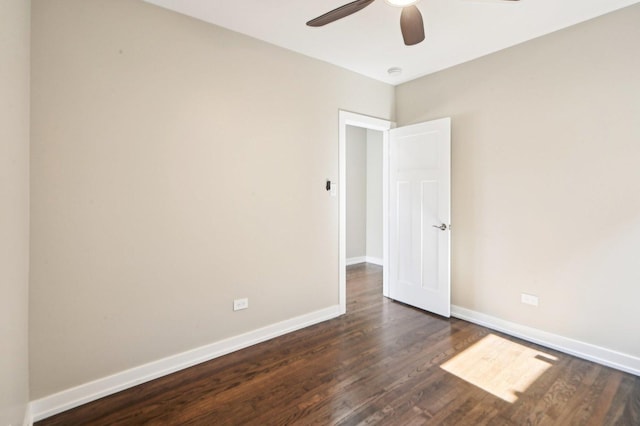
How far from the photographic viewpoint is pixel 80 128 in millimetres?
2002

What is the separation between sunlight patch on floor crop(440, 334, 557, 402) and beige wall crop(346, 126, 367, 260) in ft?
11.0

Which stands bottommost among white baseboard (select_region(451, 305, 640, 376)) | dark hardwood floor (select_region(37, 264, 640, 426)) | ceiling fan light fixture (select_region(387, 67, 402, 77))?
dark hardwood floor (select_region(37, 264, 640, 426))

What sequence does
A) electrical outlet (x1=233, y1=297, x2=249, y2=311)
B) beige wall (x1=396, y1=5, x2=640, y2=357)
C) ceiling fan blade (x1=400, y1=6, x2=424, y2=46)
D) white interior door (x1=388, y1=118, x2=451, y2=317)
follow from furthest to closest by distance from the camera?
white interior door (x1=388, y1=118, x2=451, y2=317)
electrical outlet (x1=233, y1=297, x2=249, y2=311)
beige wall (x1=396, y1=5, x2=640, y2=357)
ceiling fan blade (x1=400, y1=6, x2=424, y2=46)

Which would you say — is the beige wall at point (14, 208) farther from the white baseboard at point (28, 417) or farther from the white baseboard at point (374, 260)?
the white baseboard at point (374, 260)

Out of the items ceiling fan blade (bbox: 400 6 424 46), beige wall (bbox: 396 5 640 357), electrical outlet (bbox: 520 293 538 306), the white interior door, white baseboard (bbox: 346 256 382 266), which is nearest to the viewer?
ceiling fan blade (bbox: 400 6 424 46)

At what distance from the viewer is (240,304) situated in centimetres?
Result: 275

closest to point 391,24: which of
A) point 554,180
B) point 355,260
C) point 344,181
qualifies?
point 344,181

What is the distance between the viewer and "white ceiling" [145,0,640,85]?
2273mm

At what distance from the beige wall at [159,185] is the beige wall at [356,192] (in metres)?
2.75

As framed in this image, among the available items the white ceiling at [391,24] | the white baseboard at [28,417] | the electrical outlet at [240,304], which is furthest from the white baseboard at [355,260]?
the white baseboard at [28,417]

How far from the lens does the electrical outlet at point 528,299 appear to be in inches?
113


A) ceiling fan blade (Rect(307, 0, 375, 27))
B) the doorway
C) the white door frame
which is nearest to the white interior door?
the white door frame

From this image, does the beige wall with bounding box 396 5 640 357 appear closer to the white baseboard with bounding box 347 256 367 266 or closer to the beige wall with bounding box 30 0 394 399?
the beige wall with bounding box 30 0 394 399

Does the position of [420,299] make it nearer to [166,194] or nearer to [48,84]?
[166,194]
